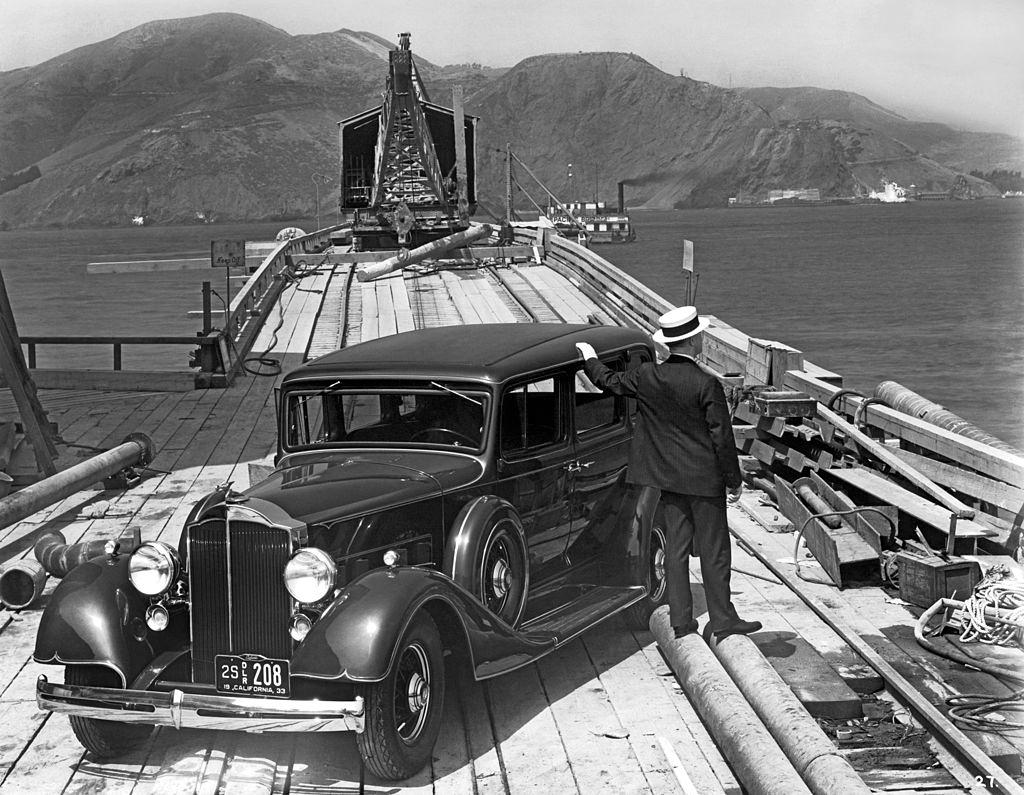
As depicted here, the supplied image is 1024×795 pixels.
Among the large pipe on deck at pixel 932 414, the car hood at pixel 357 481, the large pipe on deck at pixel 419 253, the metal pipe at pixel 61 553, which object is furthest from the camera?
the large pipe on deck at pixel 419 253

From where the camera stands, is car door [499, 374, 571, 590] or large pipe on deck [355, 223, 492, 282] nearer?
car door [499, 374, 571, 590]

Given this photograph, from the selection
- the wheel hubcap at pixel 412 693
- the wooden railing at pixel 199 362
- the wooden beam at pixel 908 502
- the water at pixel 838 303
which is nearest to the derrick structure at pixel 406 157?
the water at pixel 838 303

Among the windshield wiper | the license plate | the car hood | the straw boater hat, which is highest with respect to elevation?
the straw boater hat

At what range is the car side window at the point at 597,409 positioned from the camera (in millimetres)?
7910

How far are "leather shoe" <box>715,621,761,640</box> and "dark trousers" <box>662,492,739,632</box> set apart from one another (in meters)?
0.02

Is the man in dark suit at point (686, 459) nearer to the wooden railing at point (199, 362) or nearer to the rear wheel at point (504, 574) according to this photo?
the rear wheel at point (504, 574)

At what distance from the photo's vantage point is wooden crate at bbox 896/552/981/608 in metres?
8.38

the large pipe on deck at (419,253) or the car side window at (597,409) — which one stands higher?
the car side window at (597,409)

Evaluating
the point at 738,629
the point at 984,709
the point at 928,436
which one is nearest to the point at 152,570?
the point at 738,629

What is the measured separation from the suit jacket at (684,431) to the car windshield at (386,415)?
35.4 inches

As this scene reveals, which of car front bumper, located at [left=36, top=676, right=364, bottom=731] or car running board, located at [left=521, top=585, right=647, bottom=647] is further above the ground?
car front bumper, located at [left=36, top=676, right=364, bottom=731]

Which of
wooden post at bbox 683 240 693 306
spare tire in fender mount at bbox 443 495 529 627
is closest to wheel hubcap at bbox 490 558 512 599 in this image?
spare tire in fender mount at bbox 443 495 529 627

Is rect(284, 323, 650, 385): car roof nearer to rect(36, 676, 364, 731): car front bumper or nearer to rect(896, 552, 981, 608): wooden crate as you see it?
rect(36, 676, 364, 731): car front bumper

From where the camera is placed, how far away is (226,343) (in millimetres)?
17938
